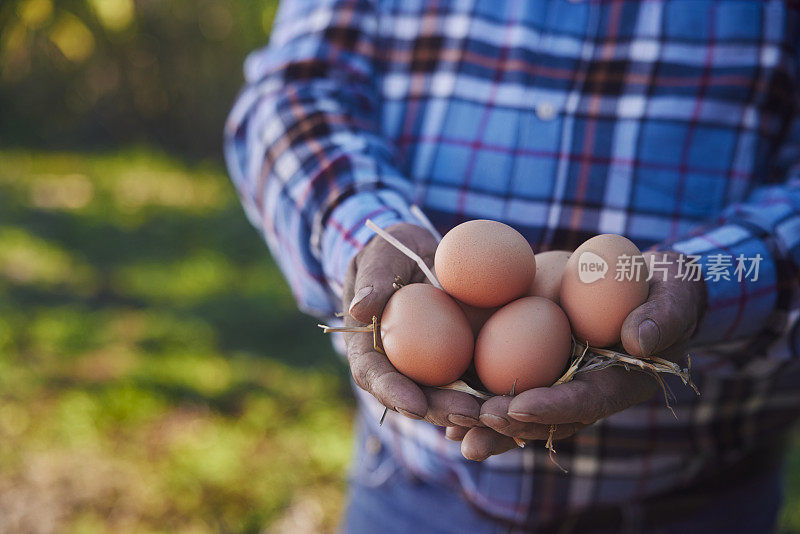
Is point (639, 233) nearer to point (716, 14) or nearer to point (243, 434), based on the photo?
point (716, 14)

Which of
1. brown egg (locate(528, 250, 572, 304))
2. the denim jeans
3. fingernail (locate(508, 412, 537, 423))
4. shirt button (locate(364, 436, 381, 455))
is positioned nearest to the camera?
fingernail (locate(508, 412, 537, 423))

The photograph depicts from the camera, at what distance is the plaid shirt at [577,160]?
0.91 m

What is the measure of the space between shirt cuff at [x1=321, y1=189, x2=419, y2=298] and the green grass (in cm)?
117

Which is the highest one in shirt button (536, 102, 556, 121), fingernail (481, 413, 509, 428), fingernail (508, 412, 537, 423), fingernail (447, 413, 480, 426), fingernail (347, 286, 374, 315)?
shirt button (536, 102, 556, 121)

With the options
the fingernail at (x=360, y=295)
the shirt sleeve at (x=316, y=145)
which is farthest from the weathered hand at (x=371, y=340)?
the shirt sleeve at (x=316, y=145)

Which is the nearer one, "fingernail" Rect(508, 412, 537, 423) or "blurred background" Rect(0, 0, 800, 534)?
"fingernail" Rect(508, 412, 537, 423)

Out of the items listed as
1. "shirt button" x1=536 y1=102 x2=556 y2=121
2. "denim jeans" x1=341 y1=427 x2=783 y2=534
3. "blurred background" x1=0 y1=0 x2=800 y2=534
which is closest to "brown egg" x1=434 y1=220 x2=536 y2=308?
"shirt button" x1=536 y1=102 x2=556 y2=121

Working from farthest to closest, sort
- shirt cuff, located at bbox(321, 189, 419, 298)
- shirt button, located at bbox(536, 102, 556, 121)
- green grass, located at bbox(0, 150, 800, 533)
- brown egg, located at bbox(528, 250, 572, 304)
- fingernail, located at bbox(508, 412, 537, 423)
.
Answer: green grass, located at bbox(0, 150, 800, 533), shirt button, located at bbox(536, 102, 556, 121), shirt cuff, located at bbox(321, 189, 419, 298), brown egg, located at bbox(528, 250, 572, 304), fingernail, located at bbox(508, 412, 537, 423)

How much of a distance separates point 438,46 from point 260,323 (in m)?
1.86

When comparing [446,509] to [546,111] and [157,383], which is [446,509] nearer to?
[546,111]

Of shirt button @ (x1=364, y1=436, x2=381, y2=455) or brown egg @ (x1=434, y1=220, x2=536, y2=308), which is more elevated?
brown egg @ (x1=434, y1=220, x2=536, y2=308)

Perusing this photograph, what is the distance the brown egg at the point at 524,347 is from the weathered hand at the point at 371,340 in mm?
45

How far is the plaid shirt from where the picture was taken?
0.91 m

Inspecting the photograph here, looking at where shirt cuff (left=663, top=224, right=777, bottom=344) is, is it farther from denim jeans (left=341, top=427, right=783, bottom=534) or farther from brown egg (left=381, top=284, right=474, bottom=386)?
denim jeans (left=341, top=427, right=783, bottom=534)
